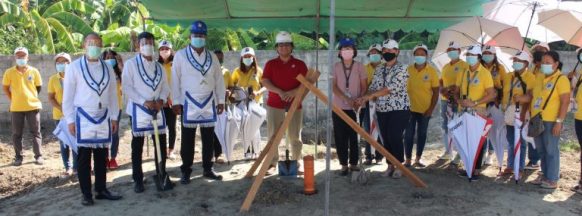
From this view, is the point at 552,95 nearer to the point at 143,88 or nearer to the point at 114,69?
the point at 143,88

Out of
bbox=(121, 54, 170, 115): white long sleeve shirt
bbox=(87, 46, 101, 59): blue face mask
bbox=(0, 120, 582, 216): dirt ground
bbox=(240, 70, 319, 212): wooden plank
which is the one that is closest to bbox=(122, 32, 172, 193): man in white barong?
bbox=(121, 54, 170, 115): white long sleeve shirt

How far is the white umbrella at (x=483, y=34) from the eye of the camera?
6.58 m

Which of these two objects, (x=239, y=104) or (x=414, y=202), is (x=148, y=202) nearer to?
(x=239, y=104)

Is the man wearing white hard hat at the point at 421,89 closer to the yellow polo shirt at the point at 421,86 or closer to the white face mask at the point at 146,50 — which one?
the yellow polo shirt at the point at 421,86

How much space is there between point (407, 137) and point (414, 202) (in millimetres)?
1598

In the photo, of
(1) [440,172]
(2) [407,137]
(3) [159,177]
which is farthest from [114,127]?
(1) [440,172]

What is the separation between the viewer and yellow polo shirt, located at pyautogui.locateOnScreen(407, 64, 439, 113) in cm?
626

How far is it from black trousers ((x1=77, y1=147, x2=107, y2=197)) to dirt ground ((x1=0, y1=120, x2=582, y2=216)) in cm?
17

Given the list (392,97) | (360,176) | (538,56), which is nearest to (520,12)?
(538,56)

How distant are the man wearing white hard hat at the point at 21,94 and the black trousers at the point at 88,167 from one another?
296cm

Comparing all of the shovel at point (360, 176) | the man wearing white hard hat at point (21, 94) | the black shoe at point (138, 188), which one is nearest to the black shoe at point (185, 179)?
the black shoe at point (138, 188)

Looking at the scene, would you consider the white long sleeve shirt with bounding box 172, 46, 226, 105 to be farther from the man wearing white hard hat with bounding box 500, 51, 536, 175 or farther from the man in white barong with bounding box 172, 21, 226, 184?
the man wearing white hard hat with bounding box 500, 51, 536, 175

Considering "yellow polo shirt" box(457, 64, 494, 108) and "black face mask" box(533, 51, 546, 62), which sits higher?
"black face mask" box(533, 51, 546, 62)

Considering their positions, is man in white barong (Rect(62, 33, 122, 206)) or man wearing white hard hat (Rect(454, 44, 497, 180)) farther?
man wearing white hard hat (Rect(454, 44, 497, 180))
